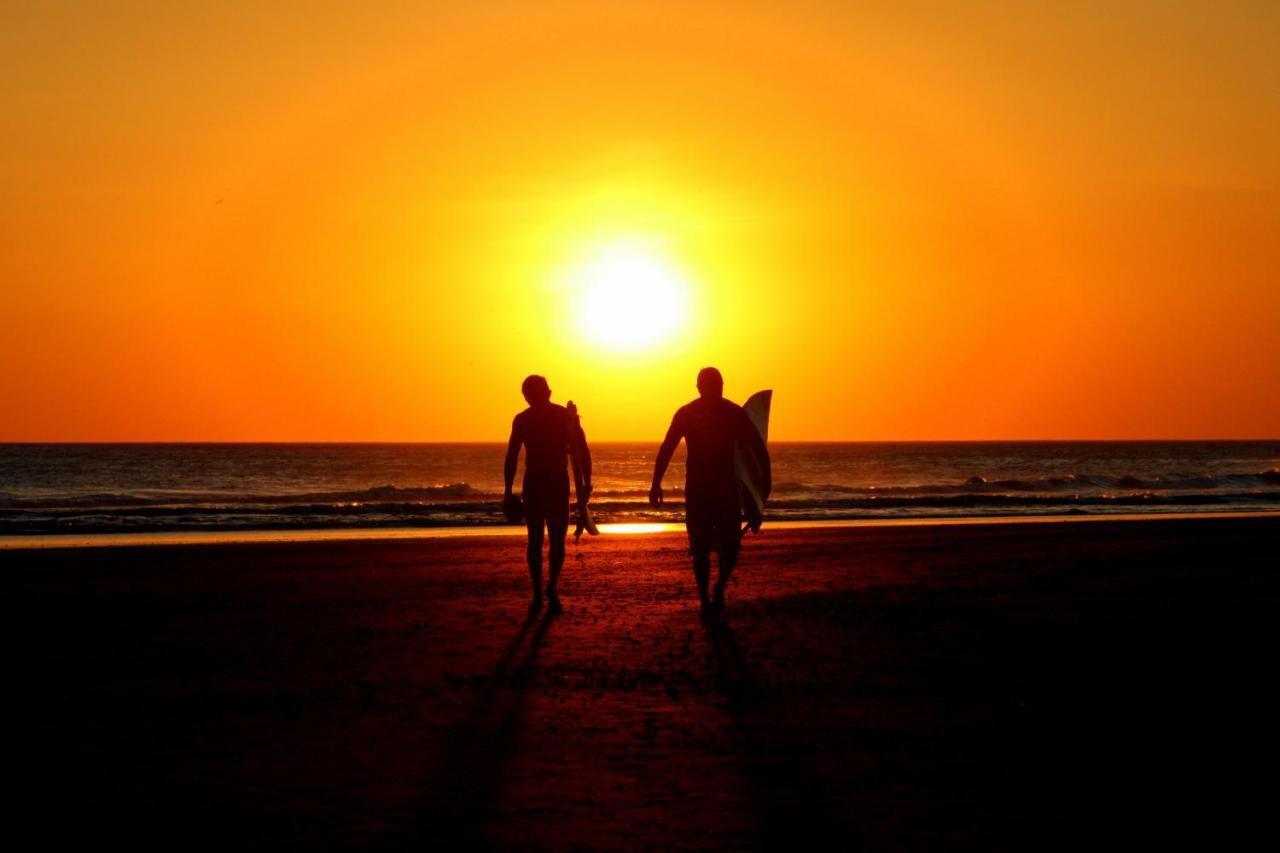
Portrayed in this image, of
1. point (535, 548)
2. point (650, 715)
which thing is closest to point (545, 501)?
point (535, 548)

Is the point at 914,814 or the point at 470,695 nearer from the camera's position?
the point at 914,814

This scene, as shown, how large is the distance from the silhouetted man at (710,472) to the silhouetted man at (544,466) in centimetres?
86

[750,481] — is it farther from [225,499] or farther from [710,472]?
[225,499]

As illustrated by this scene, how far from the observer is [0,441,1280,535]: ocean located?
36375 millimetres

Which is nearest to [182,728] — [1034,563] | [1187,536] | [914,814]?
[914,814]

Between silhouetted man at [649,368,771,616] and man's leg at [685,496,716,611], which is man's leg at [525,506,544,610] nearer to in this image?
silhouetted man at [649,368,771,616]

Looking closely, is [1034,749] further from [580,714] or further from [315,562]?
[315,562]

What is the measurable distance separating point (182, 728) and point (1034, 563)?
12.5m

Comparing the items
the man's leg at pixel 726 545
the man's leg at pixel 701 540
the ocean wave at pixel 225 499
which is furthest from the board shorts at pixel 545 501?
the ocean wave at pixel 225 499

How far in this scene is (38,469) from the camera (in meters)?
93.8

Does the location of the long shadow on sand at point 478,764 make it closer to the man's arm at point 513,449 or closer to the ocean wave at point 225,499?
the man's arm at point 513,449

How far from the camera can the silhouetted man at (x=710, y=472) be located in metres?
11.4

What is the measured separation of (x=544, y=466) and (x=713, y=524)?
1516 mm

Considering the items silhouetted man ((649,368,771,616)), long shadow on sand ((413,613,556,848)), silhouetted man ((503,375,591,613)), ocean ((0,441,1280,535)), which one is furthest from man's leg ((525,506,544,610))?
ocean ((0,441,1280,535))
